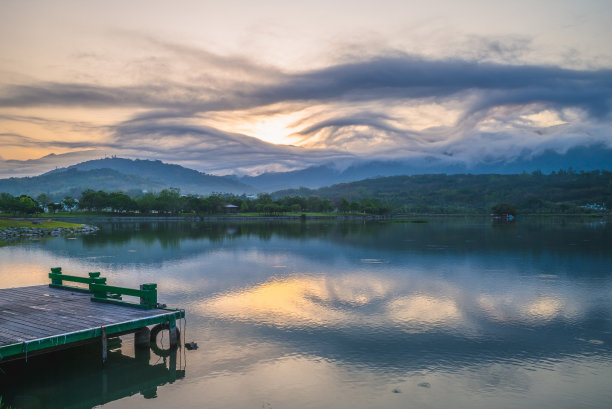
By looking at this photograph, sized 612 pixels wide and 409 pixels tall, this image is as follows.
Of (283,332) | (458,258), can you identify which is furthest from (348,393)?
(458,258)

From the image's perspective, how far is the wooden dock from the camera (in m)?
14.1

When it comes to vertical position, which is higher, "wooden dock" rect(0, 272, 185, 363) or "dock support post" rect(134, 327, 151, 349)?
"wooden dock" rect(0, 272, 185, 363)

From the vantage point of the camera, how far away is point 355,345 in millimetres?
18641

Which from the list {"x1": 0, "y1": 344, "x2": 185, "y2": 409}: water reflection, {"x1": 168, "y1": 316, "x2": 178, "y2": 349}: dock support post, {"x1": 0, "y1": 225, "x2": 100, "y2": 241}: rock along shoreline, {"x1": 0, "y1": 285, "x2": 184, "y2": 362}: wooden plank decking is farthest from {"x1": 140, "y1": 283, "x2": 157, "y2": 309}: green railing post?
{"x1": 0, "y1": 225, "x2": 100, "y2": 241}: rock along shoreline

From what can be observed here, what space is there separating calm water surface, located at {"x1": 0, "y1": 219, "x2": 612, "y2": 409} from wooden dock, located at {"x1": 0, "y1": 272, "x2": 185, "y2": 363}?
149cm

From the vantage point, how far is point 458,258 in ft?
153

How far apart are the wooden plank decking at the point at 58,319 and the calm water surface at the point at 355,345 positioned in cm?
163

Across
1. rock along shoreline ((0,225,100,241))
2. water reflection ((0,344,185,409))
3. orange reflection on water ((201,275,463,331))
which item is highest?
rock along shoreline ((0,225,100,241))

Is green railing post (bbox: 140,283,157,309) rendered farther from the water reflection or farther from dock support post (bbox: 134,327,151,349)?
the water reflection

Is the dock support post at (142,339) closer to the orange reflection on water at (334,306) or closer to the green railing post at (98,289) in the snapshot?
the green railing post at (98,289)

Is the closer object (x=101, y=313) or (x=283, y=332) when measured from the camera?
(x=101, y=313)

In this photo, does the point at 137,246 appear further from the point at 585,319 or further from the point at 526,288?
the point at 585,319

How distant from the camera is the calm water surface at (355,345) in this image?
558 inches

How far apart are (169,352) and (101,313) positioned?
3.06 metres
